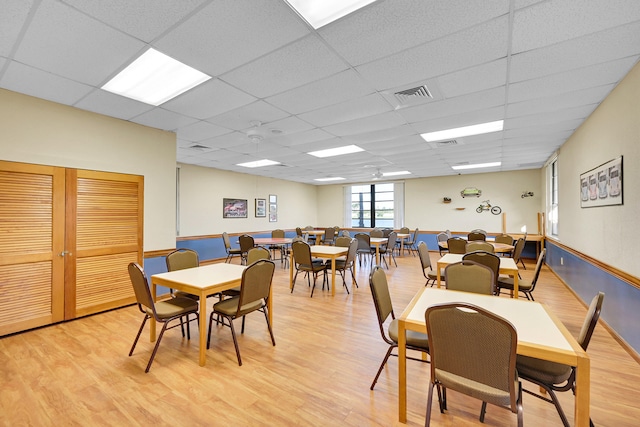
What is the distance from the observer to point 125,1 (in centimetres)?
176

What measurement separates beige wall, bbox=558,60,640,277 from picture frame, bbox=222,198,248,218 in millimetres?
7737

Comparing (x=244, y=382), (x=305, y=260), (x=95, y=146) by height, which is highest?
(x=95, y=146)

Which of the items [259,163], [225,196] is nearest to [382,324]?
[259,163]

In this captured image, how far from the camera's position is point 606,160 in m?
3.24

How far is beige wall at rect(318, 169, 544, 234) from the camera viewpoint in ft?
27.1

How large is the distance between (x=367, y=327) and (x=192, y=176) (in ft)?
20.1

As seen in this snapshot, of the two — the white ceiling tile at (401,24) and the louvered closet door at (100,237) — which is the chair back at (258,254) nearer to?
the louvered closet door at (100,237)

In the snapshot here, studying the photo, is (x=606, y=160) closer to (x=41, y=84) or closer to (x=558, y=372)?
(x=558, y=372)

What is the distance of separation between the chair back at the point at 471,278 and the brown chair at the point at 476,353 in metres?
1.08

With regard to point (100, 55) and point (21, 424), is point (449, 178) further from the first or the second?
point (21, 424)

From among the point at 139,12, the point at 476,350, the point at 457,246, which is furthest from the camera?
the point at 457,246

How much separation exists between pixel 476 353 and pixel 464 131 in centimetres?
394

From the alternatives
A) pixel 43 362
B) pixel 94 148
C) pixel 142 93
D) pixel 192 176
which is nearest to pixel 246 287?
pixel 43 362

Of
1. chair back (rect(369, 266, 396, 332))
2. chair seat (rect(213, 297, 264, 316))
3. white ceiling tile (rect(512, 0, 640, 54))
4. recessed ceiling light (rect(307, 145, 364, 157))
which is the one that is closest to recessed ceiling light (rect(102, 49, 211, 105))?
chair seat (rect(213, 297, 264, 316))
